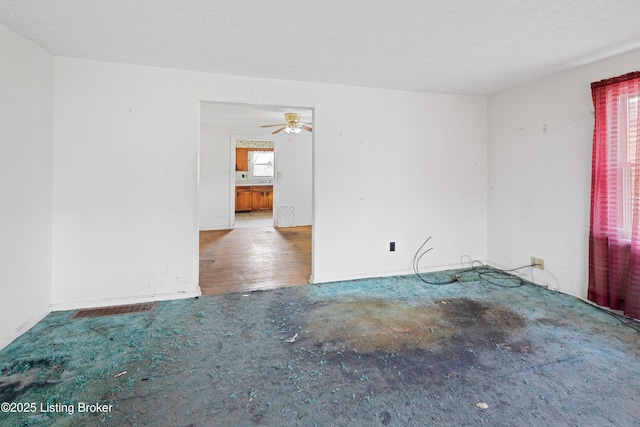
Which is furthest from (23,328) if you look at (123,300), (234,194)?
(234,194)

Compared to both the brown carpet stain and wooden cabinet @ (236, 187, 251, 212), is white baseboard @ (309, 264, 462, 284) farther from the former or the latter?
wooden cabinet @ (236, 187, 251, 212)

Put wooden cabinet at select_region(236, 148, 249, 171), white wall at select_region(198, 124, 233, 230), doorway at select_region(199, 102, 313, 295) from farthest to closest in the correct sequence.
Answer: wooden cabinet at select_region(236, 148, 249, 171), white wall at select_region(198, 124, 233, 230), doorway at select_region(199, 102, 313, 295)

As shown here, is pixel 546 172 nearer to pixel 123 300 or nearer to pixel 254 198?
pixel 123 300

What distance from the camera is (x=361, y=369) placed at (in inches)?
75.7

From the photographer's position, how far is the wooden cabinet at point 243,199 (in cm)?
1030

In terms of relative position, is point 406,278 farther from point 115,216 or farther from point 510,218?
point 115,216

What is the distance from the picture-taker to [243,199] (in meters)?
10.4

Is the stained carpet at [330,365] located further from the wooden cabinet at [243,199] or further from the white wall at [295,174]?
the wooden cabinet at [243,199]

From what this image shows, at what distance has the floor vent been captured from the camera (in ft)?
8.81

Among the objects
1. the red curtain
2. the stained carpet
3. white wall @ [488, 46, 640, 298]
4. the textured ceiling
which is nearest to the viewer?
the stained carpet

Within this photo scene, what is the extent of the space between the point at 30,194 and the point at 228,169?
15.2ft

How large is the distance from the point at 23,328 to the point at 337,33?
127 inches

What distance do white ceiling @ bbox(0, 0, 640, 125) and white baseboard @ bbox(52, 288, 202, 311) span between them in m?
2.18

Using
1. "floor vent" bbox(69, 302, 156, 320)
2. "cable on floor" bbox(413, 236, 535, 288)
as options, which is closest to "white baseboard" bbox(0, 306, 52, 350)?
"floor vent" bbox(69, 302, 156, 320)
